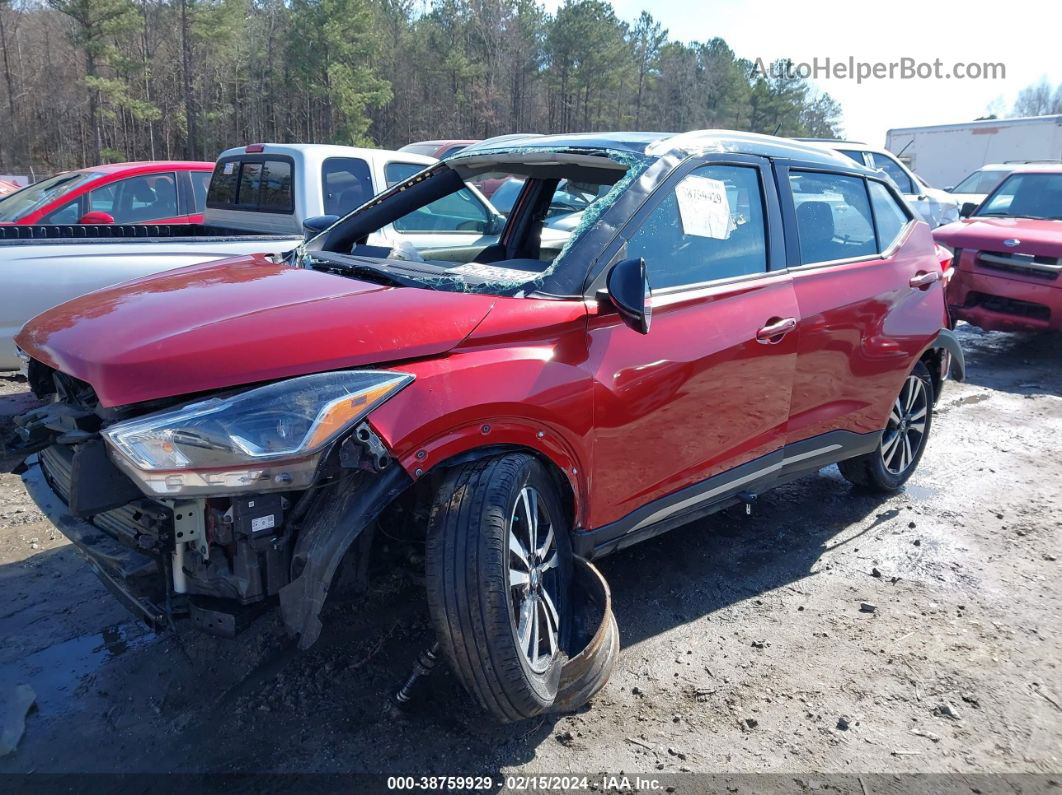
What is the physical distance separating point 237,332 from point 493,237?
2.34 m

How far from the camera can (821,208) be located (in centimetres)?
392

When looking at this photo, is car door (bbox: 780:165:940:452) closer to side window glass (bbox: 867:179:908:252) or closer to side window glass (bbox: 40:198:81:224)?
side window glass (bbox: 867:179:908:252)

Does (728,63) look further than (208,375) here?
Yes

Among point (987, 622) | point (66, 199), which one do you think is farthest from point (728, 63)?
point (987, 622)

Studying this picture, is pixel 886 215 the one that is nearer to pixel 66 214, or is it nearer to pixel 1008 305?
pixel 1008 305

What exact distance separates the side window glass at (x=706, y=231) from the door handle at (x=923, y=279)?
1271 mm

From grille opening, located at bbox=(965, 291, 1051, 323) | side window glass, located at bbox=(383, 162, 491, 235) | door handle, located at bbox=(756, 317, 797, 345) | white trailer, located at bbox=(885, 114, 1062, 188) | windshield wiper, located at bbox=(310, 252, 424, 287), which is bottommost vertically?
grille opening, located at bbox=(965, 291, 1051, 323)

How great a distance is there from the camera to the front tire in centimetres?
227

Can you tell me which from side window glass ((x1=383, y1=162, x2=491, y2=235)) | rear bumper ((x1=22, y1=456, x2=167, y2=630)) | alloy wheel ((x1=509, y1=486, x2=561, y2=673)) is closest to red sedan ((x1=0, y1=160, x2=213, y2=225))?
side window glass ((x1=383, y1=162, x2=491, y2=235))

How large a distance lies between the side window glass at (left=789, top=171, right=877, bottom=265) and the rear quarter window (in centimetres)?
439

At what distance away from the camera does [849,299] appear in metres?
3.81

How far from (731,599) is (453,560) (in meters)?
1.73

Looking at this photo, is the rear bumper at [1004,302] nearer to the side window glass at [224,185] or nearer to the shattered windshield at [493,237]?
the shattered windshield at [493,237]

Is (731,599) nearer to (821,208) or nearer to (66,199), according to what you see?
(821,208)
